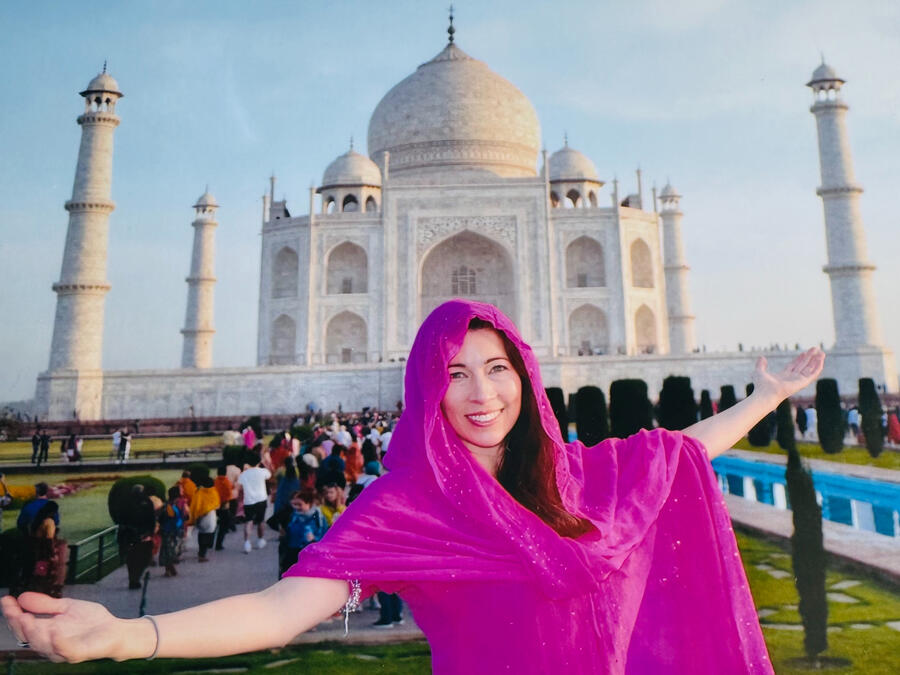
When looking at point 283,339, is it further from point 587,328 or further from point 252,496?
point 252,496

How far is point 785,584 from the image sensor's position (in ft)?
12.3

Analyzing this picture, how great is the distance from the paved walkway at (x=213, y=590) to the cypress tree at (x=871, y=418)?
770 cm

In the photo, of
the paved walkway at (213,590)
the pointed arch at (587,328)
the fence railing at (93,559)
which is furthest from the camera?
the pointed arch at (587,328)

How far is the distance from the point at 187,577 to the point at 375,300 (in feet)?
51.4

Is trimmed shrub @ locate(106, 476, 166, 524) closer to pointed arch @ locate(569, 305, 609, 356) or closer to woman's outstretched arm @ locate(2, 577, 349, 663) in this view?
woman's outstretched arm @ locate(2, 577, 349, 663)

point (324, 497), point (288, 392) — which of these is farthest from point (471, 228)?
point (324, 497)

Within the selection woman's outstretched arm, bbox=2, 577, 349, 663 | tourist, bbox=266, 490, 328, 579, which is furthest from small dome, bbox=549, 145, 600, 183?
woman's outstretched arm, bbox=2, 577, 349, 663

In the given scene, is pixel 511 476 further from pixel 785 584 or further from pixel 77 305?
pixel 77 305

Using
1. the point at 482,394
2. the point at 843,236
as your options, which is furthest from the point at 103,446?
the point at 843,236

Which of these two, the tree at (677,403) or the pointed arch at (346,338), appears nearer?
the tree at (677,403)

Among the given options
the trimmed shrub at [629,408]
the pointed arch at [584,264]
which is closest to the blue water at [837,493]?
the trimmed shrub at [629,408]

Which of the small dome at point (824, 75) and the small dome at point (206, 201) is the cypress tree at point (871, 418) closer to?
the small dome at point (824, 75)

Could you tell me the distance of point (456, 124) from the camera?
23.0m

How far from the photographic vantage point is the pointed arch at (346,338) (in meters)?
21.2
